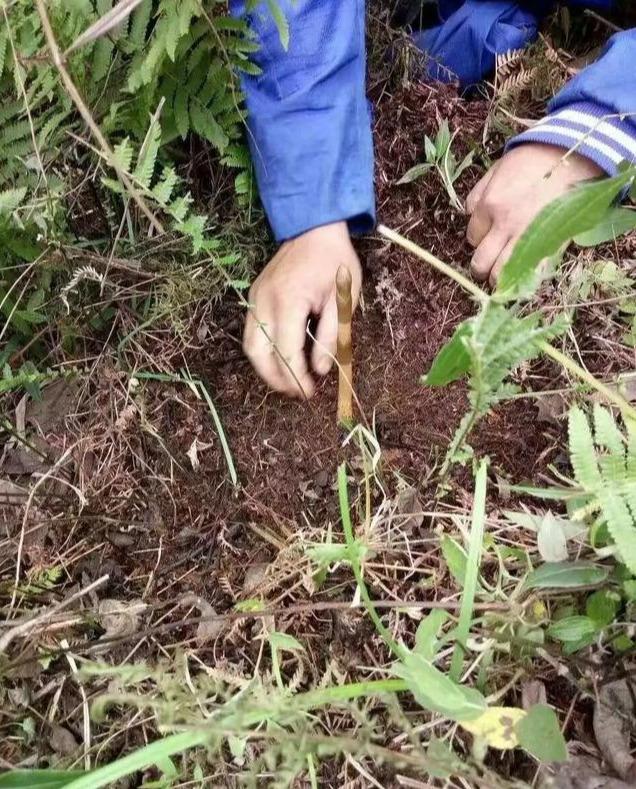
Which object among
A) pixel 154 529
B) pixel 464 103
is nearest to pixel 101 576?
pixel 154 529

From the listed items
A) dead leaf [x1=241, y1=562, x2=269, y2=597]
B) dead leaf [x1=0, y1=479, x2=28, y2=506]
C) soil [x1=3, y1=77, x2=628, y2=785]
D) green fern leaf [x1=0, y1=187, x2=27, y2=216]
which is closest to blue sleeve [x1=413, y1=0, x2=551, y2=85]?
soil [x1=3, y1=77, x2=628, y2=785]

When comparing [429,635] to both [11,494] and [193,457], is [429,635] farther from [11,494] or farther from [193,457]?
[11,494]

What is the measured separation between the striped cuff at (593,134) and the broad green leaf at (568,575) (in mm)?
827

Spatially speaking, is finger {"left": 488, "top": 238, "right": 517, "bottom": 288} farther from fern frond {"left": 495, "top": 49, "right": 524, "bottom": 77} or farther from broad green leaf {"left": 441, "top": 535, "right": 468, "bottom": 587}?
broad green leaf {"left": 441, "top": 535, "right": 468, "bottom": 587}

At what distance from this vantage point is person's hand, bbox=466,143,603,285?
1438 mm

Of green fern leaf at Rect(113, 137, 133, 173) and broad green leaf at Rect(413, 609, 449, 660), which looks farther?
green fern leaf at Rect(113, 137, 133, 173)

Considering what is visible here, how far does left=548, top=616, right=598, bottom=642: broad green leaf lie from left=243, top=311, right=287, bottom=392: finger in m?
0.66

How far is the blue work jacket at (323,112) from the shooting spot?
1.44 m

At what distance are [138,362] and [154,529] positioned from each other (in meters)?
0.36

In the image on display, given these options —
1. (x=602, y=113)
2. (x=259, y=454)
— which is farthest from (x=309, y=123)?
(x=259, y=454)

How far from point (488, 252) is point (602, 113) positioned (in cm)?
36

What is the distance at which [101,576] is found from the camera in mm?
1315

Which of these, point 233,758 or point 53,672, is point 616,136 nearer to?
point 233,758

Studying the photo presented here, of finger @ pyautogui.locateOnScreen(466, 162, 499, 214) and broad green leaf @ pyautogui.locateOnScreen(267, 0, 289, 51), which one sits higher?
broad green leaf @ pyautogui.locateOnScreen(267, 0, 289, 51)
